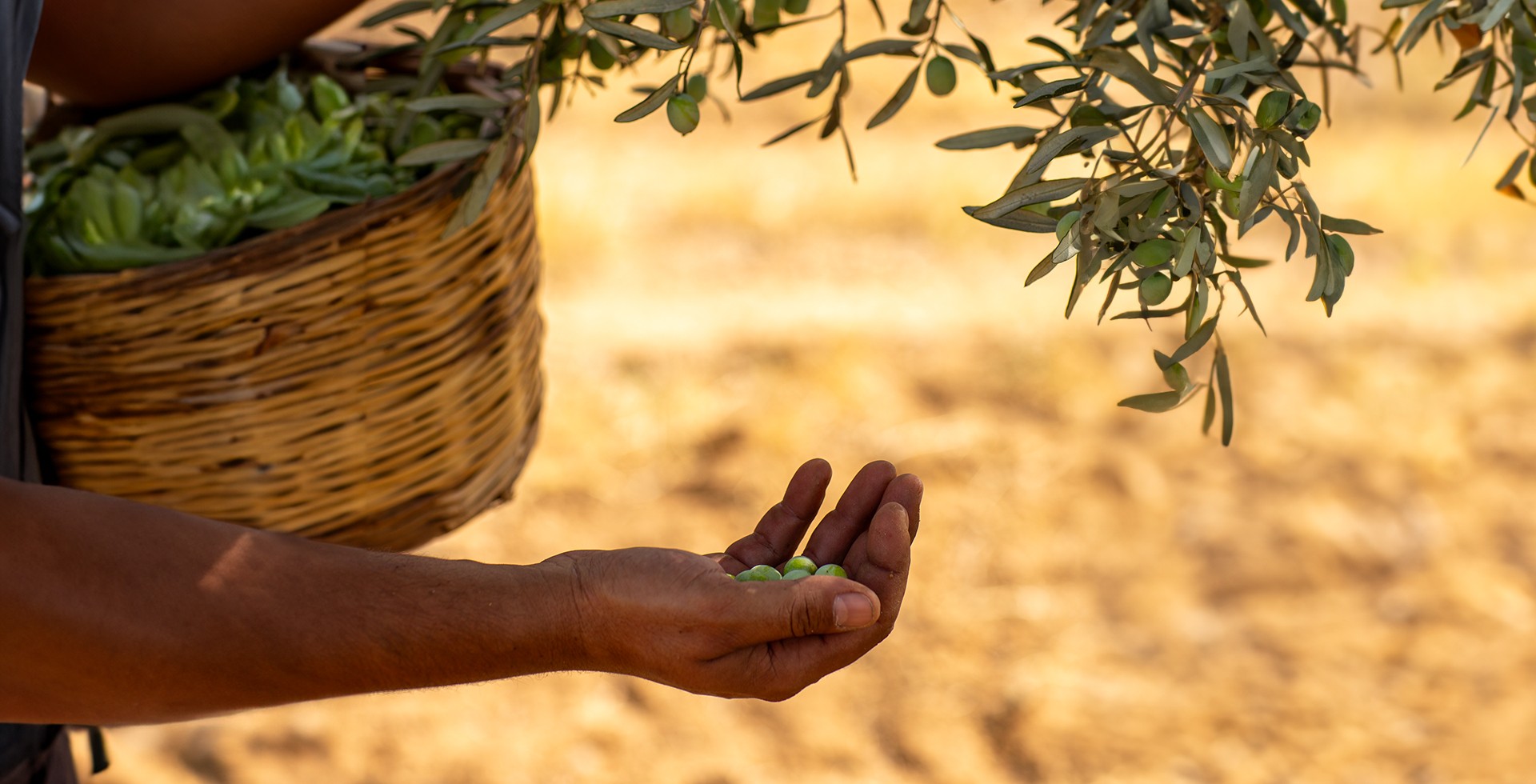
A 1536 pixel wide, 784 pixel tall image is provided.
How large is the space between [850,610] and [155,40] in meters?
0.60

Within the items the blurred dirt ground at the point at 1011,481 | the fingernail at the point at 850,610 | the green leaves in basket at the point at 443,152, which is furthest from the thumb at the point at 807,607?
the blurred dirt ground at the point at 1011,481

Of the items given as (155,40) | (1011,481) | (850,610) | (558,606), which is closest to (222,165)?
(155,40)

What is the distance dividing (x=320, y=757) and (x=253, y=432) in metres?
1.53

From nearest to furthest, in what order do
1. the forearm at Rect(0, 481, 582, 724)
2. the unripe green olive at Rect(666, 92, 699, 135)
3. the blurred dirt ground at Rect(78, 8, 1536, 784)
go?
the forearm at Rect(0, 481, 582, 724) < the unripe green olive at Rect(666, 92, 699, 135) < the blurred dirt ground at Rect(78, 8, 1536, 784)

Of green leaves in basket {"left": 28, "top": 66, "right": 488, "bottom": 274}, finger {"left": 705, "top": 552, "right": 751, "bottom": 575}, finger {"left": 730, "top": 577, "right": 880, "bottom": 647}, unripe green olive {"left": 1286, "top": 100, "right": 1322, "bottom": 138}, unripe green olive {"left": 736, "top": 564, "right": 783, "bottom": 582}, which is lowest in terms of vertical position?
finger {"left": 705, "top": 552, "right": 751, "bottom": 575}

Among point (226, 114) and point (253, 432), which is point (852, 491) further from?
point (226, 114)

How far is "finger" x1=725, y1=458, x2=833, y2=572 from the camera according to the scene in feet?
2.49

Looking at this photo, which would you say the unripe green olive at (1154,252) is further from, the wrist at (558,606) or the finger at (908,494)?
the wrist at (558,606)

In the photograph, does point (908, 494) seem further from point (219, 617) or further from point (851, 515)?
point (219, 617)

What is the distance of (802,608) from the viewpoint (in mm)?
634

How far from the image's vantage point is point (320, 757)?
7.24ft

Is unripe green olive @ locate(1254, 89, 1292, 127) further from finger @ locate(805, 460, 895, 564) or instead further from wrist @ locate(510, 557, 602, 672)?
wrist @ locate(510, 557, 602, 672)

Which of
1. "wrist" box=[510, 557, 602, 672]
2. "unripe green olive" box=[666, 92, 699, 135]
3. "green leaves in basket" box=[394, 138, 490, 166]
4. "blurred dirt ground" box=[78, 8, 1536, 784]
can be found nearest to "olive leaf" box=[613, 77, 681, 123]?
"unripe green olive" box=[666, 92, 699, 135]

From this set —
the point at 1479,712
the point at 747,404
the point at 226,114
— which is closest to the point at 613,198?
the point at 747,404
